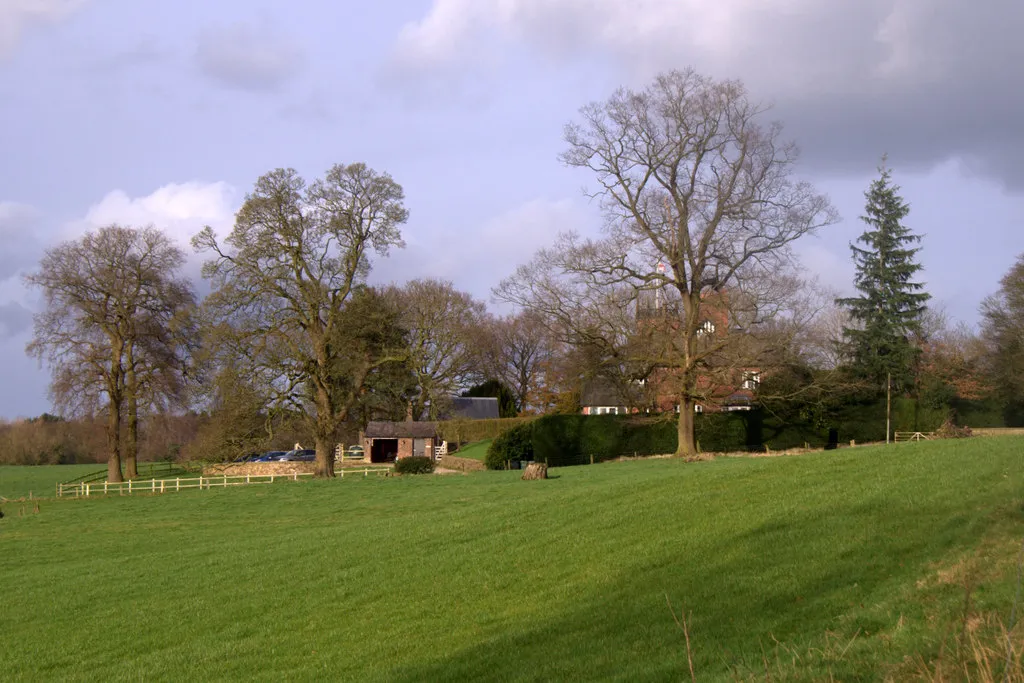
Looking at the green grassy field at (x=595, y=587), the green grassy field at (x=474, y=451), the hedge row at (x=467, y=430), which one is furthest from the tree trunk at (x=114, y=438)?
the green grassy field at (x=595, y=587)

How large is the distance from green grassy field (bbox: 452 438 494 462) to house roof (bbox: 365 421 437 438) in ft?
10.7

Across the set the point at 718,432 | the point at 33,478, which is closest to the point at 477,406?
the point at 33,478

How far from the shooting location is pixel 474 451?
2408 inches

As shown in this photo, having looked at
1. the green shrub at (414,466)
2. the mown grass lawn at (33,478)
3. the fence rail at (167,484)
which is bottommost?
the mown grass lawn at (33,478)

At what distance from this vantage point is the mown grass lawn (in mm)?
51969

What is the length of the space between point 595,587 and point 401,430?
5586cm

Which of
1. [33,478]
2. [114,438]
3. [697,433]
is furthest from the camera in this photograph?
[33,478]

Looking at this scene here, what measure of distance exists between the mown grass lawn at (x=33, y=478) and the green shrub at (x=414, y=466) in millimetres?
18138

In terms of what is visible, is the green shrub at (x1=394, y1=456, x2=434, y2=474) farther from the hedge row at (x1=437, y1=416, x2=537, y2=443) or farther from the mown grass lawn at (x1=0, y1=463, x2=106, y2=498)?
the mown grass lawn at (x1=0, y1=463, x2=106, y2=498)

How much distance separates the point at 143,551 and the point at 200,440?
28.2m

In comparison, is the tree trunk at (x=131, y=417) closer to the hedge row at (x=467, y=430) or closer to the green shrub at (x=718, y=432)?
the hedge row at (x=467, y=430)

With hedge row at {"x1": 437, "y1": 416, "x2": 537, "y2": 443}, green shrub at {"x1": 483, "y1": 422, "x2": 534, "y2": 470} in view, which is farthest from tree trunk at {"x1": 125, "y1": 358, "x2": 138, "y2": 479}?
hedge row at {"x1": 437, "y1": 416, "x2": 537, "y2": 443}

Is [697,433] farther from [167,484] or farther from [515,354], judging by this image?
[515,354]

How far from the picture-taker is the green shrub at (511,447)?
5062 centimetres
